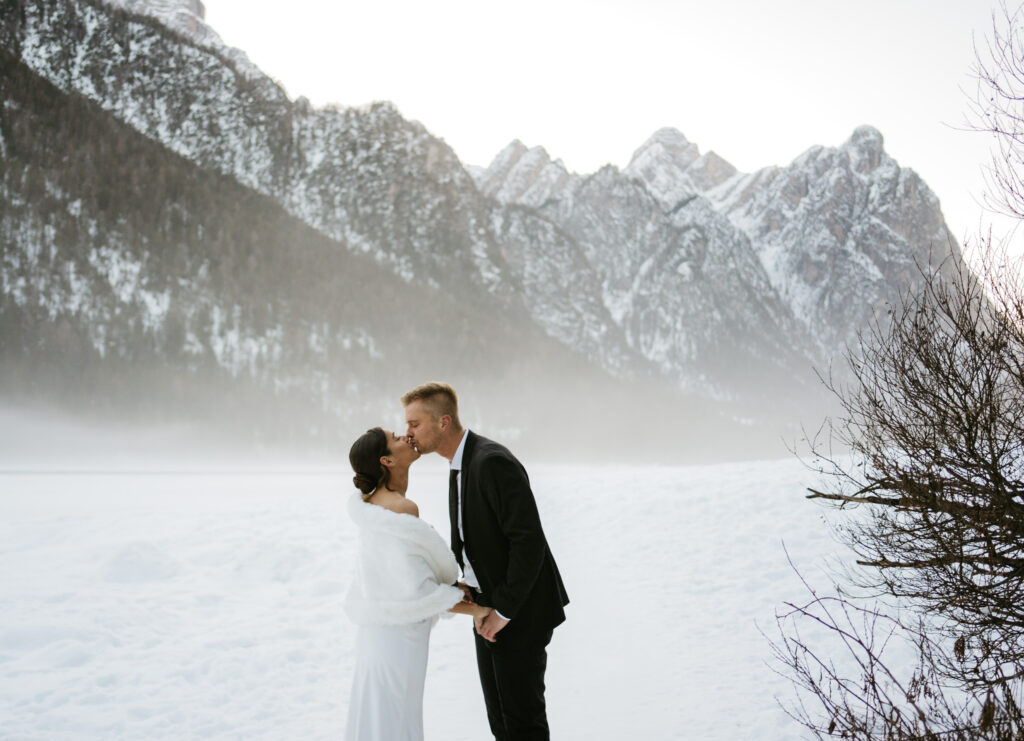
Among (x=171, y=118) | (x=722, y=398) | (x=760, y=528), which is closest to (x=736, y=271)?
(x=722, y=398)

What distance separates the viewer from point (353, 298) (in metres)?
95.6

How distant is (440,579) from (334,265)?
326 ft

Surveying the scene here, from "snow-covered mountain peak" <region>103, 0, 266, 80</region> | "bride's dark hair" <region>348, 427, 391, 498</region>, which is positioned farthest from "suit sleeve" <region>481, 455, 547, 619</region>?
"snow-covered mountain peak" <region>103, 0, 266, 80</region>

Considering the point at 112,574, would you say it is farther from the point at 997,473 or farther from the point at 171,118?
the point at 171,118

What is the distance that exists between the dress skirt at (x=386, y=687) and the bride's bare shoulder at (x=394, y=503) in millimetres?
551

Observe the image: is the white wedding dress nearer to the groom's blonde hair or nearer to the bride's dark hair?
the bride's dark hair

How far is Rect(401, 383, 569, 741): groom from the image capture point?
333cm

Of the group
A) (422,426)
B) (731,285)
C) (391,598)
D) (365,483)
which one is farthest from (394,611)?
(731,285)

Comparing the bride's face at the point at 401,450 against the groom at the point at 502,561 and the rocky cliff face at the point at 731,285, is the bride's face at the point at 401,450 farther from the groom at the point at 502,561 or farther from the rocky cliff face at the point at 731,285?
the rocky cliff face at the point at 731,285

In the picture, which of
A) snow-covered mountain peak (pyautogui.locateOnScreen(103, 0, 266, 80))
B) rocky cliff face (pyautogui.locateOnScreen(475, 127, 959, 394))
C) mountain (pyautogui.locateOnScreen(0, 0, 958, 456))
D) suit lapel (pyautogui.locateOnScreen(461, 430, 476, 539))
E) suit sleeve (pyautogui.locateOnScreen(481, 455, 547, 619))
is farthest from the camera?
rocky cliff face (pyautogui.locateOnScreen(475, 127, 959, 394))

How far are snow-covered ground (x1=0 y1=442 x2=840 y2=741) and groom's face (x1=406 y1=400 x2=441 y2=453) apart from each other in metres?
3.14

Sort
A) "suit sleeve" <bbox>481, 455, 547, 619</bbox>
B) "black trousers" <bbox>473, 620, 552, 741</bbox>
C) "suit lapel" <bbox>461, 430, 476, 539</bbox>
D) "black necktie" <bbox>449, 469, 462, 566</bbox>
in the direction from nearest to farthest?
"suit sleeve" <bbox>481, 455, 547, 619</bbox> < "black trousers" <bbox>473, 620, 552, 741</bbox> < "suit lapel" <bbox>461, 430, 476, 539</bbox> < "black necktie" <bbox>449, 469, 462, 566</bbox>

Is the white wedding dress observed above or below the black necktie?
below

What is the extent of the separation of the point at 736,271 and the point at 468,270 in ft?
300
